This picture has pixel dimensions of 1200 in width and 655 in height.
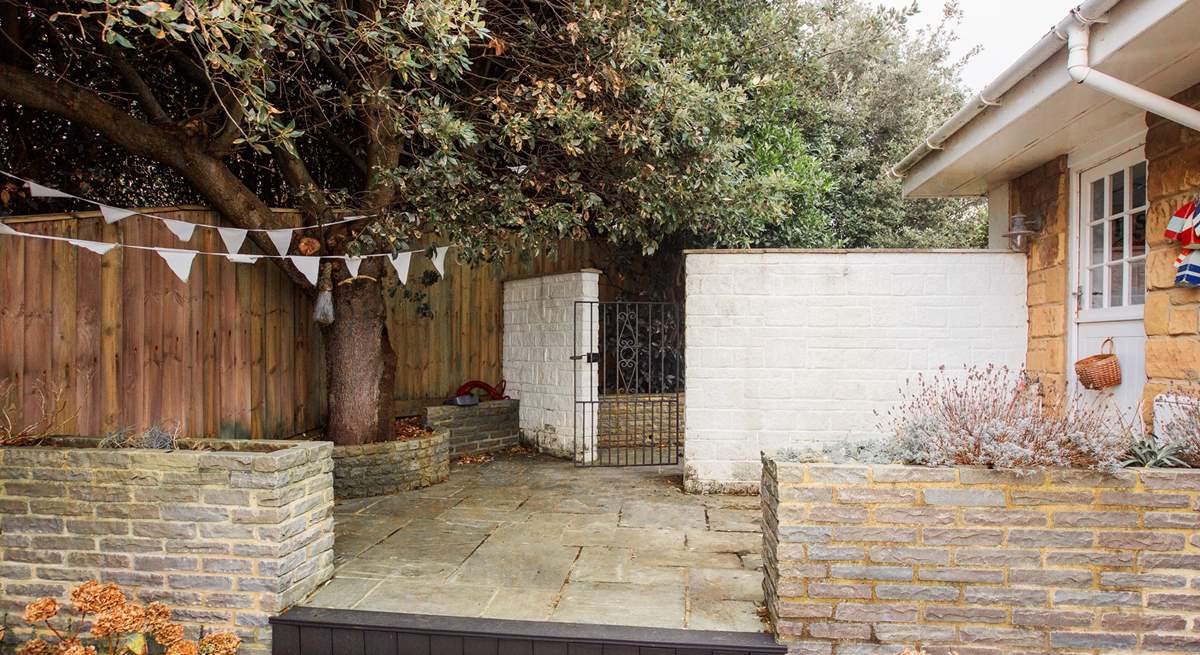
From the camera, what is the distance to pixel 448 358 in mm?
7238

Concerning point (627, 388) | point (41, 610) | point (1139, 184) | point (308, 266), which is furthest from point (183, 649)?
point (1139, 184)

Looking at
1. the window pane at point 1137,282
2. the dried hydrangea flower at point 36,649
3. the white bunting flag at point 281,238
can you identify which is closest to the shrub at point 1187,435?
the window pane at point 1137,282

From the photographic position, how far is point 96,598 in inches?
113

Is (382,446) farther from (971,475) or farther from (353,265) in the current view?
(971,475)

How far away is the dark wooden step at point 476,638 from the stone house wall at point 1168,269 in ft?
8.42

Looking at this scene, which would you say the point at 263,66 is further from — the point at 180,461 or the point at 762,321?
the point at 762,321

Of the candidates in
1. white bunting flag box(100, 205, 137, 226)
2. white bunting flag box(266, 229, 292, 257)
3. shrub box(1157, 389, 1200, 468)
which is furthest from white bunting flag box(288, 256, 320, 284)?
shrub box(1157, 389, 1200, 468)

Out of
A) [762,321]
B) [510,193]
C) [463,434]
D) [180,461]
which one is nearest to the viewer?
[180,461]

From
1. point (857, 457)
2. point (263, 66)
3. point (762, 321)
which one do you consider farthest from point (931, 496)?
point (263, 66)

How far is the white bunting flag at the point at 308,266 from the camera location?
4691 millimetres

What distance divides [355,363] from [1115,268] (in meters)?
5.15

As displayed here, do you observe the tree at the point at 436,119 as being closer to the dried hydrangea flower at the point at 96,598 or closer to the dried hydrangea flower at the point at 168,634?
the dried hydrangea flower at the point at 96,598

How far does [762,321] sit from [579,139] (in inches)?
78.3

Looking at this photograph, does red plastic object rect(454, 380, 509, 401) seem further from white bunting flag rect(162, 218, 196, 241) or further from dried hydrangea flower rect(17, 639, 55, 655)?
dried hydrangea flower rect(17, 639, 55, 655)
